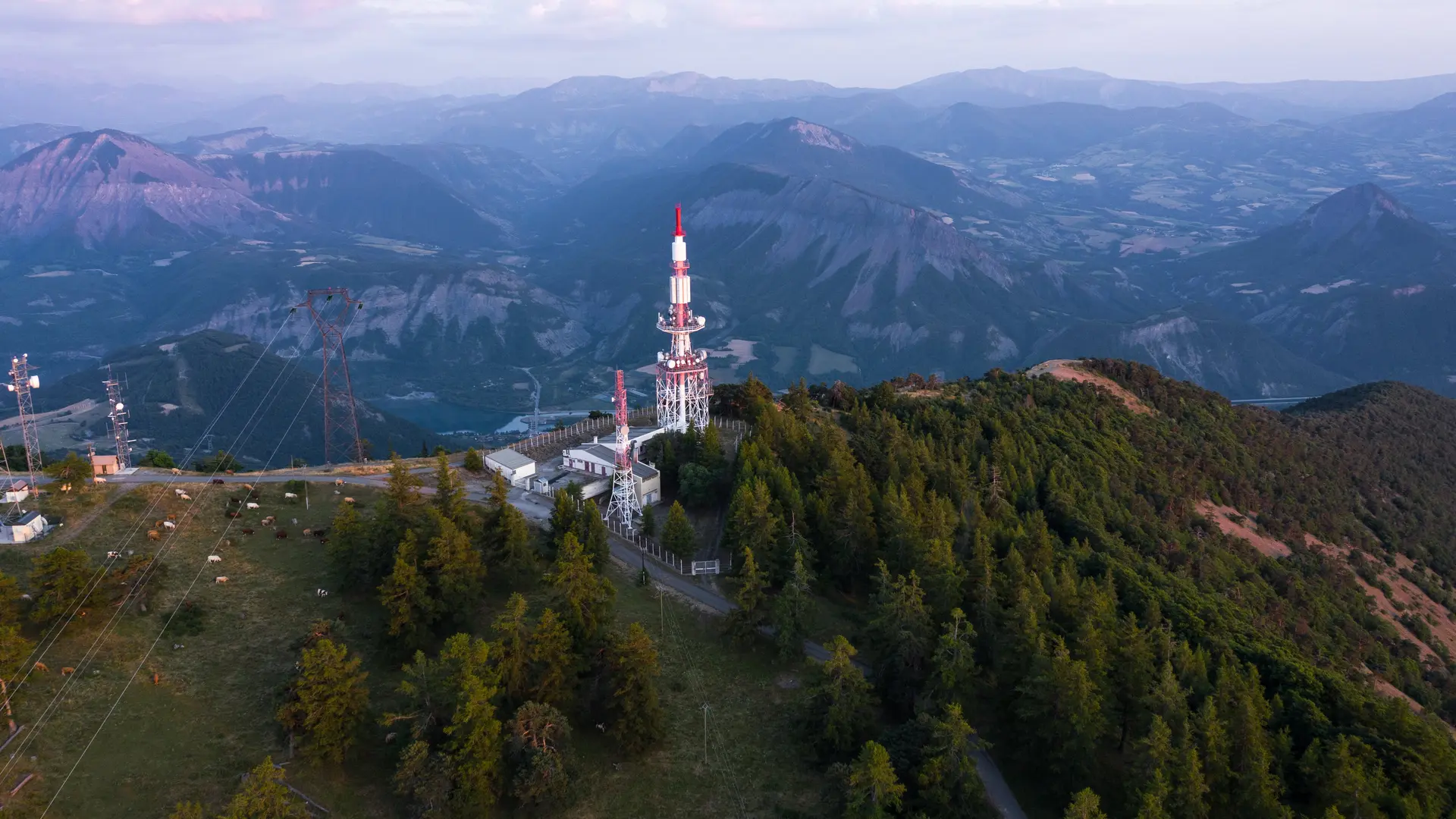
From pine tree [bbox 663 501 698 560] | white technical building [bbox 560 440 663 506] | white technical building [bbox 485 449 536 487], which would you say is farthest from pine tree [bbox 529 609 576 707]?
white technical building [bbox 485 449 536 487]

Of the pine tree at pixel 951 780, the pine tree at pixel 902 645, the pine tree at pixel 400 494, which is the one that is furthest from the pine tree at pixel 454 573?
the pine tree at pixel 951 780

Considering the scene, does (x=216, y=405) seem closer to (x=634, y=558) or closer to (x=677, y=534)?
(x=634, y=558)

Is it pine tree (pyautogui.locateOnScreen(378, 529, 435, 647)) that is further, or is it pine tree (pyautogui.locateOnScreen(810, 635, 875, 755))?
pine tree (pyautogui.locateOnScreen(378, 529, 435, 647))

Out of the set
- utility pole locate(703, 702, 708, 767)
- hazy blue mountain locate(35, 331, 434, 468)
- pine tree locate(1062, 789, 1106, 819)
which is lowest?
hazy blue mountain locate(35, 331, 434, 468)

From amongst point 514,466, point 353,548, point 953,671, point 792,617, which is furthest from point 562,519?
point 953,671

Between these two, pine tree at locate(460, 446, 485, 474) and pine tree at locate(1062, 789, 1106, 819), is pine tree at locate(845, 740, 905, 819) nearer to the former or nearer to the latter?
pine tree at locate(1062, 789, 1106, 819)

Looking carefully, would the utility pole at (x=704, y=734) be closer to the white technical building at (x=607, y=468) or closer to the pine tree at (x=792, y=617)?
the pine tree at (x=792, y=617)
